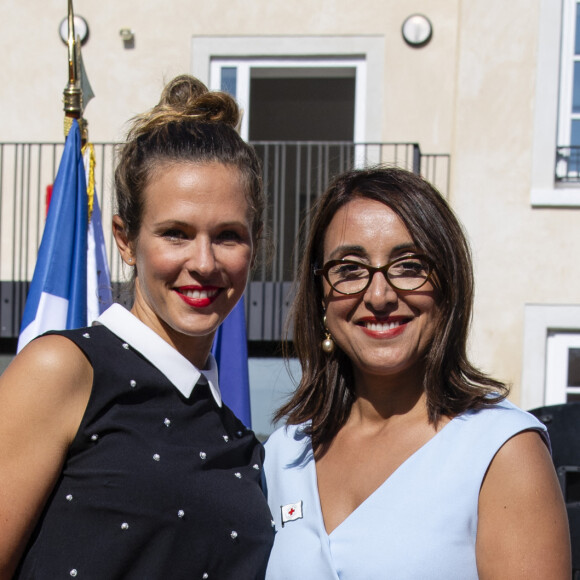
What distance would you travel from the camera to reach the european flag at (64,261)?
364 centimetres

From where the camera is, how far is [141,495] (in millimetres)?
1760

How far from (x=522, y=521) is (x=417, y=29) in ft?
20.8

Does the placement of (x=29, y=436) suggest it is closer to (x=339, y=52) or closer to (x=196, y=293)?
(x=196, y=293)

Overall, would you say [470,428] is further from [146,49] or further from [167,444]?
[146,49]

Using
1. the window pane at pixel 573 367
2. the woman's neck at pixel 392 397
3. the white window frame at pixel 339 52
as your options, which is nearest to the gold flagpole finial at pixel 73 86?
the woman's neck at pixel 392 397

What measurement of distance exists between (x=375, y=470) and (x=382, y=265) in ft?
1.72

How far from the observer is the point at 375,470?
205 cm

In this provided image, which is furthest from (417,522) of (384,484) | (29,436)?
(29,436)

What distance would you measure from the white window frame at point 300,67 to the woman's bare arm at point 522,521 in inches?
235

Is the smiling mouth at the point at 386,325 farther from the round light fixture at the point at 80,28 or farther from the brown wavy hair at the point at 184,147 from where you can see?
the round light fixture at the point at 80,28

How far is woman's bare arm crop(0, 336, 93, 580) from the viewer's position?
166 centimetres

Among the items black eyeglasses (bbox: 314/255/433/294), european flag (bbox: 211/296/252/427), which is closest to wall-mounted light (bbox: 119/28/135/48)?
european flag (bbox: 211/296/252/427)

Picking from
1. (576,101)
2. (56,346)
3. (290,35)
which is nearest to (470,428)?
(56,346)

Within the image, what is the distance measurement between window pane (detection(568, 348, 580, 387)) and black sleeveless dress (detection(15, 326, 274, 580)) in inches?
210
